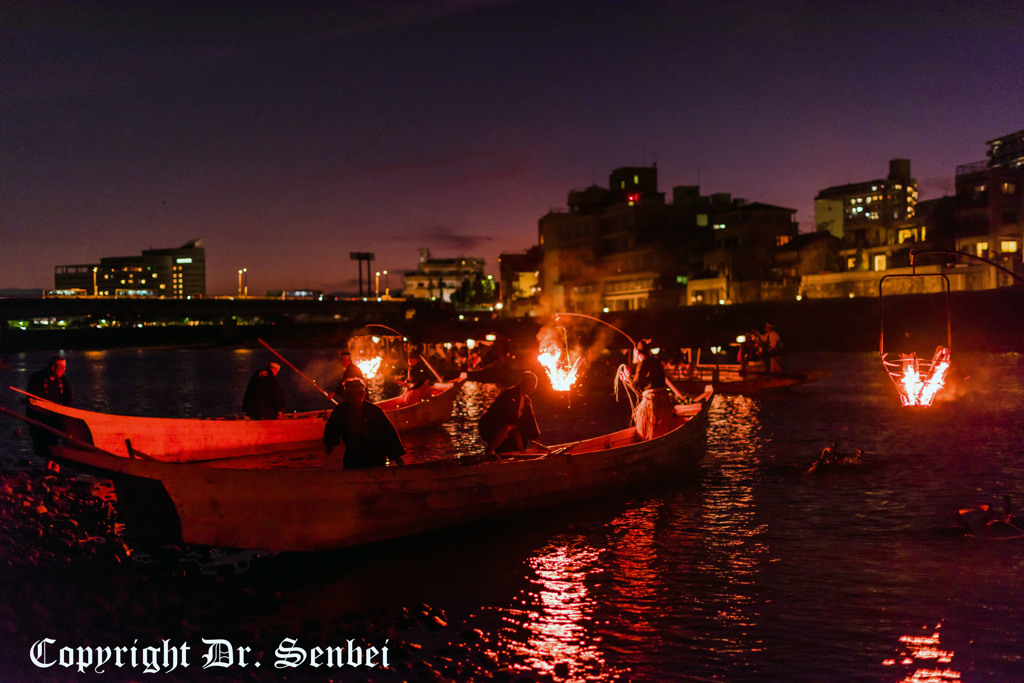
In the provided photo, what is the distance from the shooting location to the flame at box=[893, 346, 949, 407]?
1528 centimetres

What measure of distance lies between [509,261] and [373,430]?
118498 mm

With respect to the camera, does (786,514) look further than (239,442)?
No

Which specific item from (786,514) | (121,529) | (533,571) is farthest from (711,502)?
(121,529)

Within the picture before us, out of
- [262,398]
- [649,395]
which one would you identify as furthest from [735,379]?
[262,398]

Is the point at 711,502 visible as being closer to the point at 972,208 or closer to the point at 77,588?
the point at 77,588

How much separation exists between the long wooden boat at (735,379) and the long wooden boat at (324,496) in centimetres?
1980

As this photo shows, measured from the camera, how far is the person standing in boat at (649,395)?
1673 centimetres

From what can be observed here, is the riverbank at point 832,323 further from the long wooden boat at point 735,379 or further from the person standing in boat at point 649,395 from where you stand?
the person standing in boat at point 649,395

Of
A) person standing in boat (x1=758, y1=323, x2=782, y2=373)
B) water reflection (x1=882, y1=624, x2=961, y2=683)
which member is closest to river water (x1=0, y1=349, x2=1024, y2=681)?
water reflection (x1=882, y1=624, x2=961, y2=683)

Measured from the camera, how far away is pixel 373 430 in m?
11.6

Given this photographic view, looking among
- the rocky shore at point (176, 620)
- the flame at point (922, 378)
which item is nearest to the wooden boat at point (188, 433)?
the rocky shore at point (176, 620)

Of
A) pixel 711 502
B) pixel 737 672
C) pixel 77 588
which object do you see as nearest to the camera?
pixel 737 672

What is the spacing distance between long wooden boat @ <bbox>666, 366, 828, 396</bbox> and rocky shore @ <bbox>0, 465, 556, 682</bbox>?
24264 millimetres

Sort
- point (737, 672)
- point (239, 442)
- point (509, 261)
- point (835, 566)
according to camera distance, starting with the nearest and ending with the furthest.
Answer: point (737, 672) < point (835, 566) < point (239, 442) < point (509, 261)
